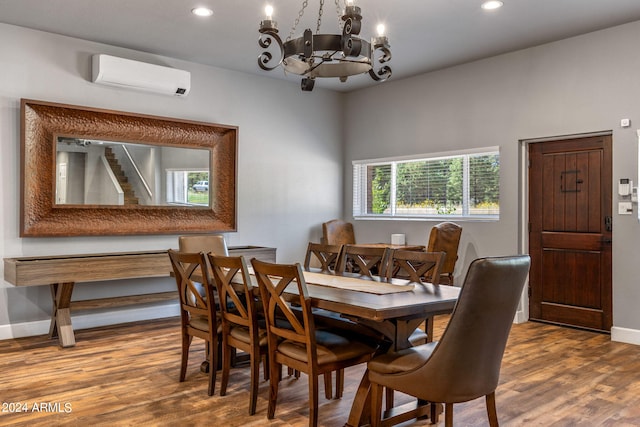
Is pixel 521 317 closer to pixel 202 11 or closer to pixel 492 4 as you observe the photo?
pixel 492 4

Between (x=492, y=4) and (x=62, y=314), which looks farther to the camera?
(x=62, y=314)

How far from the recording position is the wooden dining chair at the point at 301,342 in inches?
97.1

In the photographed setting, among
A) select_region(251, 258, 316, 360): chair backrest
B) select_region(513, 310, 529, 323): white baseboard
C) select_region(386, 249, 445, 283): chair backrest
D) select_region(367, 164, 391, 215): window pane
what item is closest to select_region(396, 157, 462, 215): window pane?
select_region(367, 164, 391, 215): window pane

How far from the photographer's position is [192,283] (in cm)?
321

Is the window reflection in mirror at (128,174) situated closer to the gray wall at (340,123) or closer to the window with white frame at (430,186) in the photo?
the gray wall at (340,123)

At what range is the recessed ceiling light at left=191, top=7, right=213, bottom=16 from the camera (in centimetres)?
420

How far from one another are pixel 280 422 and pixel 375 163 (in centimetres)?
445

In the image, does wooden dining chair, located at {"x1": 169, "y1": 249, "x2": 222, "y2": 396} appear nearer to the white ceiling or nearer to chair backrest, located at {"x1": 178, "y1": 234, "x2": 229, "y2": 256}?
chair backrest, located at {"x1": 178, "y1": 234, "x2": 229, "y2": 256}

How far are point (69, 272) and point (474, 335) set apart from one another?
11.3ft

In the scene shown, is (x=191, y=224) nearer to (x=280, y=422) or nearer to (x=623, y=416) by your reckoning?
(x=280, y=422)

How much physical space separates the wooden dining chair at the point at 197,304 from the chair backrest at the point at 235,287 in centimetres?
8

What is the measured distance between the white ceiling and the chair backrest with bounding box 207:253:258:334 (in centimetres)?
222

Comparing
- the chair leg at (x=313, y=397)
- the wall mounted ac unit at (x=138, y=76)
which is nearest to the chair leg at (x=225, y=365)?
the chair leg at (x=313, y=397)

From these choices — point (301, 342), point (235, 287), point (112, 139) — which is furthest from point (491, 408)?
point (112, 139)
